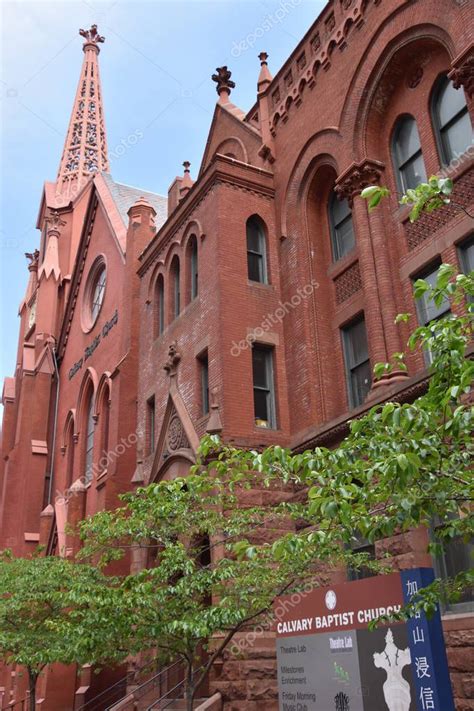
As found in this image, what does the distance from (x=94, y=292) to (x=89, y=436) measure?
7169 millimetres

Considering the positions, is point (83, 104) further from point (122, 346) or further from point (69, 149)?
point (122, 346)

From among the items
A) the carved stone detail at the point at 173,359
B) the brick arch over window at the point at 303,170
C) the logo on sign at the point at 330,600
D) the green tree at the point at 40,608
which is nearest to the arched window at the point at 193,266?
the carved stone detail at the point at 173,359

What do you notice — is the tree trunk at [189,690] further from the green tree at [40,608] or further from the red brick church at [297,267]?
the red brick church at [297,267]

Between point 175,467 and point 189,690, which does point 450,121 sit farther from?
point 189,690

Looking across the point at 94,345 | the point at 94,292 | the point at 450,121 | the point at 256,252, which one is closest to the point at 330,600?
the point at 450,121

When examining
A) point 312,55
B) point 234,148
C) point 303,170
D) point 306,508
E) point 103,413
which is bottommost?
point 306,508

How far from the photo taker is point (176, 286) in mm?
20672

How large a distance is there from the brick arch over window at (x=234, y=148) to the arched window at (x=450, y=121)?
7.52 m

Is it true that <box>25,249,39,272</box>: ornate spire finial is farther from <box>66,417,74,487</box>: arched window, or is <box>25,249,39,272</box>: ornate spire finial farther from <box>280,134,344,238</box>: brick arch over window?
<box>280,134,344,238</box>: brick arch over window

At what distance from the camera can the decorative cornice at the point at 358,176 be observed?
15.0 m

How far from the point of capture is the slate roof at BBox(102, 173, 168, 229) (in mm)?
33531

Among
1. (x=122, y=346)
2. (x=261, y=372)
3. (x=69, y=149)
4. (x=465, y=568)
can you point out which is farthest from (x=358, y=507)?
(x=69, y=149)

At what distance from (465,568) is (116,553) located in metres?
5.76

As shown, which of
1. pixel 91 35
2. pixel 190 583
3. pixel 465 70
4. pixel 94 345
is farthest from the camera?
pixel 91 35
